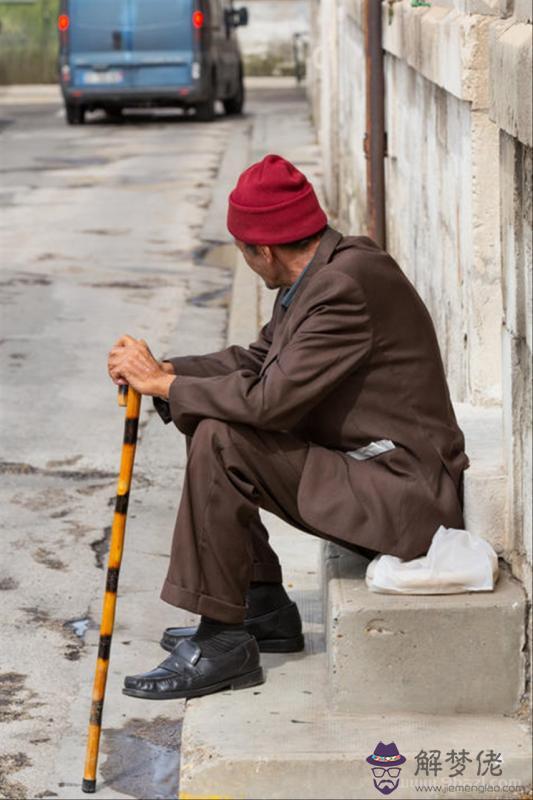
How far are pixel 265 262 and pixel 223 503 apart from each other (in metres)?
0.65

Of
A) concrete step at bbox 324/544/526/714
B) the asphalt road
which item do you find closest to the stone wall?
concrete step at bbox 324/544/526/714

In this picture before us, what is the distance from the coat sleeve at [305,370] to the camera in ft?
14.2

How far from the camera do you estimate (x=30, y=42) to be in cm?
3375

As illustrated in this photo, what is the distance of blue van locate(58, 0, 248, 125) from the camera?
78.1 ft

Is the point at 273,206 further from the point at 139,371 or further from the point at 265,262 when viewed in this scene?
the point at 139,371

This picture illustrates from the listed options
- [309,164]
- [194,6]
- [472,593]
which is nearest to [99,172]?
[309,164]

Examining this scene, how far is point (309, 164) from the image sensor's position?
18828 mm

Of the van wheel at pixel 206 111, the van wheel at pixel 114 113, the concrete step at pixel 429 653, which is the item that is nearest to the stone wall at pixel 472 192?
the concrete step at pixel 429 653

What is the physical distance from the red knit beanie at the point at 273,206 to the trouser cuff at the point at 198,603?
906 mm

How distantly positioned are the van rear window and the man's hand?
19.9 metres

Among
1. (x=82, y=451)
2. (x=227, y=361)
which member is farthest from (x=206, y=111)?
(x=227, y=361)

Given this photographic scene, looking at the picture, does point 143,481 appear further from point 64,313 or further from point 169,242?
point 169,242

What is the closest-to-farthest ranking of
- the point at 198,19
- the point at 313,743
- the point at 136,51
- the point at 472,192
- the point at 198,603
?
the point at 313,743 → the point at 198,603 → the point at 472,192 → the point at 198,19 → the point at 136,51

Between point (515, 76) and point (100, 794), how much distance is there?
1998mm
